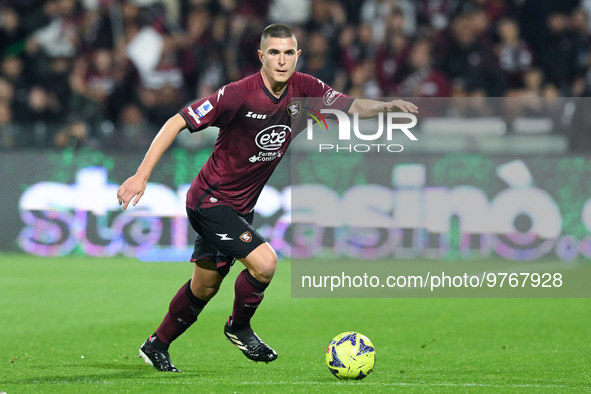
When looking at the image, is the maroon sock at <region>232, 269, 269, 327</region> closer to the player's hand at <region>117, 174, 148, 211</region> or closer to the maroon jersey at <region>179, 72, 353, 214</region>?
the maroon jersey at <region>179, 72, 353, 214</region>

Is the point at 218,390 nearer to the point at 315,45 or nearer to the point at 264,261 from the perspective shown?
the point at 264,261

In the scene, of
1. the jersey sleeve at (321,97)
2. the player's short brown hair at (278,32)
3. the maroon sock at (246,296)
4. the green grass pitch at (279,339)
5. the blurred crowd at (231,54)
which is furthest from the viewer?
the blurred crowd at (231,54)

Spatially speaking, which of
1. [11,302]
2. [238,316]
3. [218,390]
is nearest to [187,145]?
[11,302]

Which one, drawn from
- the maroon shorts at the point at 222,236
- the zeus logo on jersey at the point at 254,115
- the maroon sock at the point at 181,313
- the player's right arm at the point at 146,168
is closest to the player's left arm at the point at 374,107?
the zeus logo on jersey at the point at 254,115

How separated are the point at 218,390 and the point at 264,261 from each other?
89 centimetres

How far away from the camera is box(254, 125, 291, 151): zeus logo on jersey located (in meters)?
5.91

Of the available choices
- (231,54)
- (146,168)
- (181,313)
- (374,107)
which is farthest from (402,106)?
(231,54)

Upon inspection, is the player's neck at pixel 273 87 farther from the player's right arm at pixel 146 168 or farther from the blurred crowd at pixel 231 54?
the blurred crowd at pixel 231 54

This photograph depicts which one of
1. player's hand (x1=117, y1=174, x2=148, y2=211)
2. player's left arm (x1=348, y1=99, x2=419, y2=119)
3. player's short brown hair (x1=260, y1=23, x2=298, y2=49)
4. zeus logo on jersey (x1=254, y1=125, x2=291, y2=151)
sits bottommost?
player's hand (x1=117, y1=174, x2=148, y2=211)

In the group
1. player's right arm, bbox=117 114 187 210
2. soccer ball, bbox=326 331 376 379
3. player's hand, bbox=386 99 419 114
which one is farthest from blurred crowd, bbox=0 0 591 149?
player's right arm, bbox=117 114 187 210

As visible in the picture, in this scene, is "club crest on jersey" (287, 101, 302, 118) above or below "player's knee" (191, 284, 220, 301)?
above

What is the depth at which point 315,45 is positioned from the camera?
13.8 meters

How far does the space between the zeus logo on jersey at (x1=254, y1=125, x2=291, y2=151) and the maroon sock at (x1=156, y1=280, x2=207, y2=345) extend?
3.45ft

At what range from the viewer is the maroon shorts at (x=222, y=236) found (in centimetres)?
582
